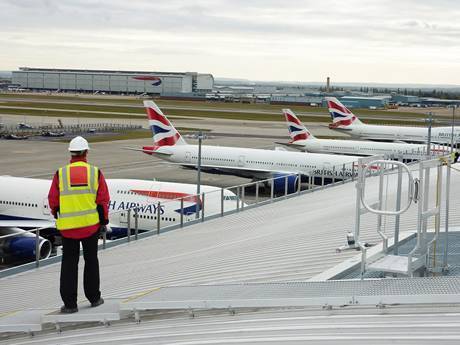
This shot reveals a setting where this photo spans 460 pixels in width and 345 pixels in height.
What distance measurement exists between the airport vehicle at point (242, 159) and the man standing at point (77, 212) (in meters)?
33.3

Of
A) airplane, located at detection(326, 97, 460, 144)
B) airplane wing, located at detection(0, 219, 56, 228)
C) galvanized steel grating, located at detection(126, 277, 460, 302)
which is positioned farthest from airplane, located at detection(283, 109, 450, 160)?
galvanized steel grating, located at detection(126, 277, 460, 302)

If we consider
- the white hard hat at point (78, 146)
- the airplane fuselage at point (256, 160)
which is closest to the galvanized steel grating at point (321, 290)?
the white hard hat at point (78, 146)

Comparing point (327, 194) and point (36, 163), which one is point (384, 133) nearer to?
point (36, 163)

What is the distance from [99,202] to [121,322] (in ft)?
5.29

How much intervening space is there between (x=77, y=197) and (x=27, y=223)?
1963 centimetres

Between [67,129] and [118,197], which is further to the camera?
[67,129]

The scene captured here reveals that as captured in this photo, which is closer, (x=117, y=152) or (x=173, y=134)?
(x=173, y=134)

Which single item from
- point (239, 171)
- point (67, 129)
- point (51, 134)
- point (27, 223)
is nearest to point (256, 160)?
point (239, 171)

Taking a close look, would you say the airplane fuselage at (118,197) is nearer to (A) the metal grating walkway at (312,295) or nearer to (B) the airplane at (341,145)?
(A) the metal grating walkway at (312,295)

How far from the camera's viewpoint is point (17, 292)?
12.1 metres

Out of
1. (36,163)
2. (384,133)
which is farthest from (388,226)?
(384,133)

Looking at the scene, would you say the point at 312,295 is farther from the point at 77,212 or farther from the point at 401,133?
the point at 401,133

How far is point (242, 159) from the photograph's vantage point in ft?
152

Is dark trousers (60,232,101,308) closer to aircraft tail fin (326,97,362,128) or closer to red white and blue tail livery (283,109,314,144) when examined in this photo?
red white and blue tail livery (283,109,314,144)
